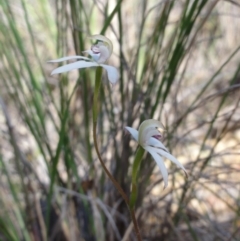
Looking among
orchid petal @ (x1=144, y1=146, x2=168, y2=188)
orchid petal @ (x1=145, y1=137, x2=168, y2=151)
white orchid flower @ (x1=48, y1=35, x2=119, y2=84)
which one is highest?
white orchid flower @ (x1=48, y1=35, x2=119, y2=84)

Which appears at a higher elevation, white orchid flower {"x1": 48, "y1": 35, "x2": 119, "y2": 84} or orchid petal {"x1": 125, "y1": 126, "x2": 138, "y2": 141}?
white orchid flower {"x1": 48, "y1": 35, "x2": 119, "y2": 84}

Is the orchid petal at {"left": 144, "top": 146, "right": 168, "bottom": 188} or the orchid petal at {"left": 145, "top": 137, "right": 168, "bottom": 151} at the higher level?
the orchid petal at {"left": 145, "top": 137, "right": 168, "bottom": 151}

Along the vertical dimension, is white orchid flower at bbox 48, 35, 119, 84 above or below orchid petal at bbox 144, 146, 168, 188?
above

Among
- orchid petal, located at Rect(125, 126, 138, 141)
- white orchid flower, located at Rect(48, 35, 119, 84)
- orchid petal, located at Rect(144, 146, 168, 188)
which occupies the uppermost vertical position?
white orchid flower, located at Rect(48, 35, 119, 84)

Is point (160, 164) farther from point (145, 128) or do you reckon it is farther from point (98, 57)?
point (98, 57)

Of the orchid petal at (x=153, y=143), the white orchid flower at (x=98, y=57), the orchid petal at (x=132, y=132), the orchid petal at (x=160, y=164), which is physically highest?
the white orchid flower at (x=98, y=57)

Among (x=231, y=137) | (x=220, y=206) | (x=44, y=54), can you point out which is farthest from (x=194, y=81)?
(x=220, y=206)

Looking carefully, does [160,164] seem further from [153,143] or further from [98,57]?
[98,57]

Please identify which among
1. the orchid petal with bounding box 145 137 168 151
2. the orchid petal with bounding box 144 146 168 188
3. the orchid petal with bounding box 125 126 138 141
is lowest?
the orchid petal with bounding box 144 146 168 188

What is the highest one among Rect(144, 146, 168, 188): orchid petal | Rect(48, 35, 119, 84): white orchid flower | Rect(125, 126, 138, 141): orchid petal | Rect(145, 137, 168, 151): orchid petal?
Rect(48, 35, 119, 84): white orchid flower

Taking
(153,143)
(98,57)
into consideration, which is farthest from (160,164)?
(98,57)

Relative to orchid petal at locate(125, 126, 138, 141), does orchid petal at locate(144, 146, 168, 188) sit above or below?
below

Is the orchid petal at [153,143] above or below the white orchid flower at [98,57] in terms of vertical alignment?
below
